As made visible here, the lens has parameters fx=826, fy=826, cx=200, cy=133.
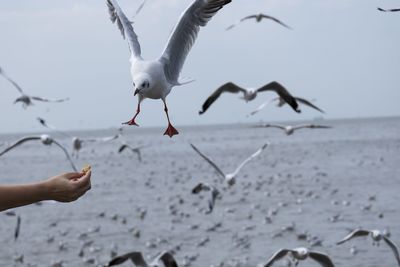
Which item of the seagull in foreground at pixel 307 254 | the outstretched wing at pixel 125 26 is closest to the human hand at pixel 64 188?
the outstretched wing at pixel 125 26

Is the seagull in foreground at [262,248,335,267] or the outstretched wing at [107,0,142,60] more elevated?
the outstretched wing at [107,0,142,60]

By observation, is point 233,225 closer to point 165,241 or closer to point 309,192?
point 165,241

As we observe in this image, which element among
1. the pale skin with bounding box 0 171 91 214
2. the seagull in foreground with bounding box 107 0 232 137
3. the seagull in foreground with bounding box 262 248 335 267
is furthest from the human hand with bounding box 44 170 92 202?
the seagull in foreground with bounding box 262 248 335 267

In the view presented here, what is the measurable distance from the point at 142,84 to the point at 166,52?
1.42 feet

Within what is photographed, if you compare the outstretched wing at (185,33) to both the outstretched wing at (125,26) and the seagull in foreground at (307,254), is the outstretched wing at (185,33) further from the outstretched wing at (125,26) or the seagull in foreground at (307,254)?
the seagull in foreground at (307,254)

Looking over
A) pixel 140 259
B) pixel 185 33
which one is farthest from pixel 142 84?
pixel 140 259

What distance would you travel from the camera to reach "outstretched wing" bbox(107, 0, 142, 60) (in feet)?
8.84

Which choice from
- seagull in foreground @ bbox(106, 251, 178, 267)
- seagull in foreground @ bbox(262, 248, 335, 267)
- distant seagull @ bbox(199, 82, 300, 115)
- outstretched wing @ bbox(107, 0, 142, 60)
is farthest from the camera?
seagull in foreground @ bbox(262, 248, 335, 267)

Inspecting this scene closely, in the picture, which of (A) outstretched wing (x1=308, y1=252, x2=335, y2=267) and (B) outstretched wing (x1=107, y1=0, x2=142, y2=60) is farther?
(A) outstretched wing (x1=308, y1=252, x2=335, y2=267)

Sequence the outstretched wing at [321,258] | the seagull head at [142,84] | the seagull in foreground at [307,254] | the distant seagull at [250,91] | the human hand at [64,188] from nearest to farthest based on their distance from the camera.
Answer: the seagull head at [142,84], the human hand at [64,188], the distant seagull at [250,91], the seagull in foreground at [307,254], the outstretched wing at [321,258]

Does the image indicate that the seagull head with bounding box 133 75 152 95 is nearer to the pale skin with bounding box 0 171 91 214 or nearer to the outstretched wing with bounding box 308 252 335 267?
the pale skin with bounding box 0 171 91 214

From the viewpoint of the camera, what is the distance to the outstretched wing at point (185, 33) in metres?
2.82

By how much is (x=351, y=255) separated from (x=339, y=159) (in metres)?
37.7

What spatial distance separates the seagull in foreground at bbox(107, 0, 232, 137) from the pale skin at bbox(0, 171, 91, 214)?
0.26 metres
